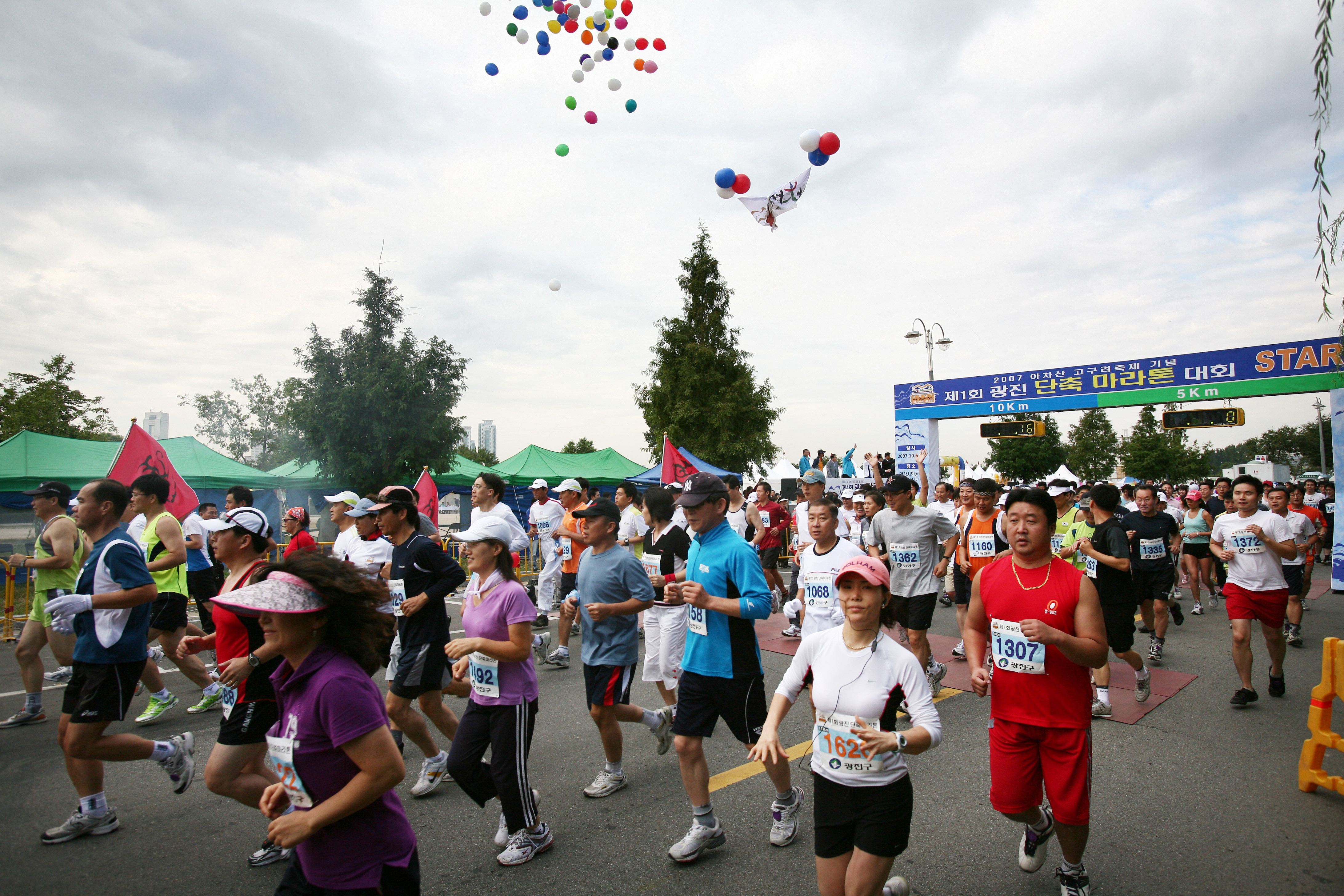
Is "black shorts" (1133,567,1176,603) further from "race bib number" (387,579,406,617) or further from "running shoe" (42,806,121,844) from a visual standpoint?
"running shoe" (42,806,121,844)

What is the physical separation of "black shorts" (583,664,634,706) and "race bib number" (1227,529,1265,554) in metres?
5.56

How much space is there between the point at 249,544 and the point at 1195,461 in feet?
271

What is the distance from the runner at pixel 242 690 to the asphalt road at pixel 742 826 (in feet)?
1.69

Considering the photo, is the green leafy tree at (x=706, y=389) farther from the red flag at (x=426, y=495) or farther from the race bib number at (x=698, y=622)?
the race bib number at (x=698, y=622)

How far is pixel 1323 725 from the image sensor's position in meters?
4.40

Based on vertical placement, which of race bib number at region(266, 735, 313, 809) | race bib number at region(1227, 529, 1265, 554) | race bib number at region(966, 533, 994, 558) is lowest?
race bib number at region(266, 735, 313, 809)

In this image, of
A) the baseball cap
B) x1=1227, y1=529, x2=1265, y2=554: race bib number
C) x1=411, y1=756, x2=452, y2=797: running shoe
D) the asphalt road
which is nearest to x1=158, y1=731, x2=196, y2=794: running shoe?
the asphalt road

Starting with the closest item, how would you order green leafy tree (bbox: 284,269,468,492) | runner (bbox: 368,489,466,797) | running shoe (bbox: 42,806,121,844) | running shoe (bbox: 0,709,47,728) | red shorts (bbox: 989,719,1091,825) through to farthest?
red shorts (bbox: 989,719,1091,825)
running shoe (bbox: 42,806,121,844)
runner (bbox: 368,489,466,797)
running shoe (bbox: 0,709,47,728)
green leafy tree (bbox: 284,269,468,492)

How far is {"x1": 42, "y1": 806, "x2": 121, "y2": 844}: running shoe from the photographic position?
3.97 m

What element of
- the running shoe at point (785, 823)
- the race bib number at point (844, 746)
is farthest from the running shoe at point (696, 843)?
the race bib number at point (844, 746)

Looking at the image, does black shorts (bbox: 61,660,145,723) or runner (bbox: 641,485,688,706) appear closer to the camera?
black shorts (bbox: 61,660,145,723)

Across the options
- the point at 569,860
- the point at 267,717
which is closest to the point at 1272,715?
the point at 569,860

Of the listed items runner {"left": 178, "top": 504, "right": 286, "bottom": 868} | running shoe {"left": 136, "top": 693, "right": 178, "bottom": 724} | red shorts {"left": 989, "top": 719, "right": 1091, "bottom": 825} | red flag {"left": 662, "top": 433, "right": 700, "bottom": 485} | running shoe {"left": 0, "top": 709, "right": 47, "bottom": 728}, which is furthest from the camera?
red flag {"left": 662, "top": 433, "right": 700, "bottom": 485}

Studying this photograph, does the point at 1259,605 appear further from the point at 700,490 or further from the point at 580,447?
the point at 580,447
